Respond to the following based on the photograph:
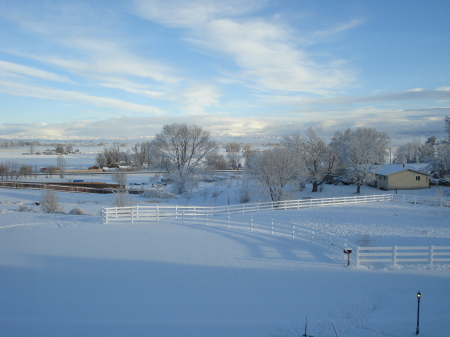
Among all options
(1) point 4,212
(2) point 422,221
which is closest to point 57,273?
(1) point 4,212

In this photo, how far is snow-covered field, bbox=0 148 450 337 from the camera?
8.02m

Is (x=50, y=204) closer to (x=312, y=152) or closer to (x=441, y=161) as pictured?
(x=312, y=152)

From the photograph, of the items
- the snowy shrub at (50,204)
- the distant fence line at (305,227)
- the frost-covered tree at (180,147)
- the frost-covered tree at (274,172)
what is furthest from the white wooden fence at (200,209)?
the frost-covered tree at (180,147)

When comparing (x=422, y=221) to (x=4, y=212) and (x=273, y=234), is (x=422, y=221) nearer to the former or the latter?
(x=273, y=234)

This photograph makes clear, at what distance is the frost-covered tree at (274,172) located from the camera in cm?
3847

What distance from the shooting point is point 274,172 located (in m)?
38.6

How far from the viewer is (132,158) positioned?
112 m

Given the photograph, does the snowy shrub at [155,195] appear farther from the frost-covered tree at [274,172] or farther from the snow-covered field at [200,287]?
the snow-covered field at [200,287]

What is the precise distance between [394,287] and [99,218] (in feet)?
62.5

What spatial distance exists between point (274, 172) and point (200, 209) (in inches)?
447

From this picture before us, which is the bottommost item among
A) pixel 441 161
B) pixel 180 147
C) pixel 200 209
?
pixel 200 209

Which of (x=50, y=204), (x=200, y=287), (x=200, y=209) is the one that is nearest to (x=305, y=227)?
(x=200, y=287)

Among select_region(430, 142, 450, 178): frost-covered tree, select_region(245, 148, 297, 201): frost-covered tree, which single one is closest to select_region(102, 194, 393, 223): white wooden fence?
select_region(245, 148, 297, 201): frost-covered tree

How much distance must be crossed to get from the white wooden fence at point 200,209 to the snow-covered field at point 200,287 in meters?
3.25
